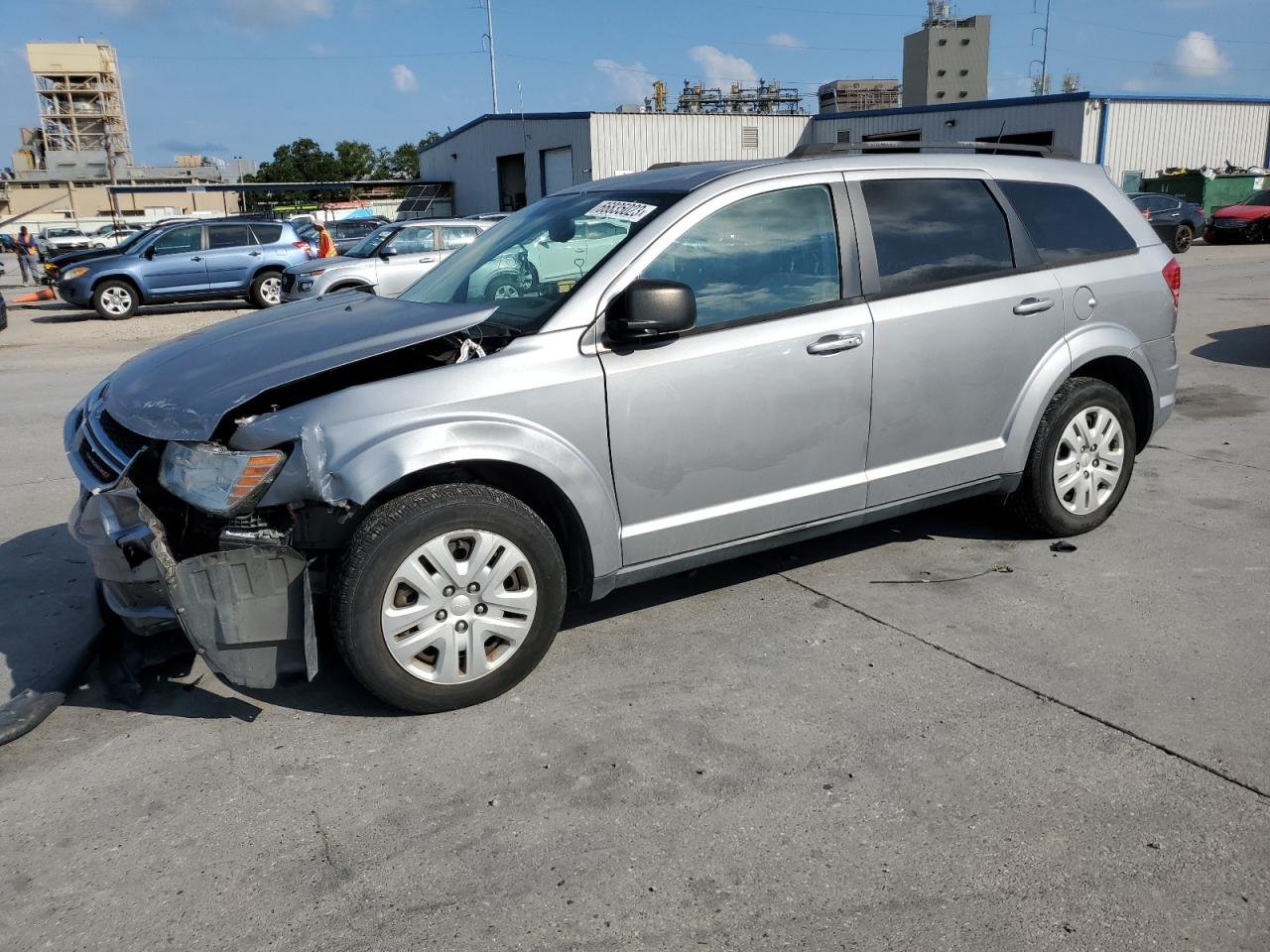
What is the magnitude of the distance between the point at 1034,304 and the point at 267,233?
17.7m

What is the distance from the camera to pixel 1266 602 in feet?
14.2

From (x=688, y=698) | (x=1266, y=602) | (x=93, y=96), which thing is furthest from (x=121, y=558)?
(x=93, y=96)

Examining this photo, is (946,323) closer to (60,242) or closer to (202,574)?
(202,574)

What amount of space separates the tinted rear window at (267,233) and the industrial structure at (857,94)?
7236 cm

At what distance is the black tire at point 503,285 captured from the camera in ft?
13.7

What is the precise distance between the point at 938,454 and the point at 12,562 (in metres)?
4.61

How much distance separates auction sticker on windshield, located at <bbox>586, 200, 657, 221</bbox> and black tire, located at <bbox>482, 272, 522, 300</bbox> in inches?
17.0

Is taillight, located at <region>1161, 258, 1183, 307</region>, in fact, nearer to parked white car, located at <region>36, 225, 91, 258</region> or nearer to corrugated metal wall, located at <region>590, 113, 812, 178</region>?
corrugated metal wall, located at <region>590, 113, 812, 178</region>

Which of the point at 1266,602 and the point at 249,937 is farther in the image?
the point at 1266,602

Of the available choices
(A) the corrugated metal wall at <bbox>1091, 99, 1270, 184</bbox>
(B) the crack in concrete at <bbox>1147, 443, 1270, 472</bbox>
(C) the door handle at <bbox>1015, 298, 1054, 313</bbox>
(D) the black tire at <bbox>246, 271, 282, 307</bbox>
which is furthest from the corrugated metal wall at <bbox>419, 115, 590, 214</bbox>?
(C) the door handle at <bbox>1015, 298, 1054, 313</bbox>

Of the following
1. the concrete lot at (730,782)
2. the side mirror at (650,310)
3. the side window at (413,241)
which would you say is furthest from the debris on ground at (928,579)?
the side window at (413,241)

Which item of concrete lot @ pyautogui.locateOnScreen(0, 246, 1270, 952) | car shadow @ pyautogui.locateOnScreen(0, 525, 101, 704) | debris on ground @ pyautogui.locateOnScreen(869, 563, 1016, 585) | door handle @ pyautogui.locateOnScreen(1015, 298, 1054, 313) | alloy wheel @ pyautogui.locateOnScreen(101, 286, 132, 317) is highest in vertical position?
door handle @ pyautogui.locateOnScreen(1015, 298, 1054, 313)

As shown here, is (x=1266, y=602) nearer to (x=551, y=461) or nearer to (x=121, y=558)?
(x=551, y=461)

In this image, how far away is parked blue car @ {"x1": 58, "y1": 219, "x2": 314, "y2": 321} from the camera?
18.3 meters
